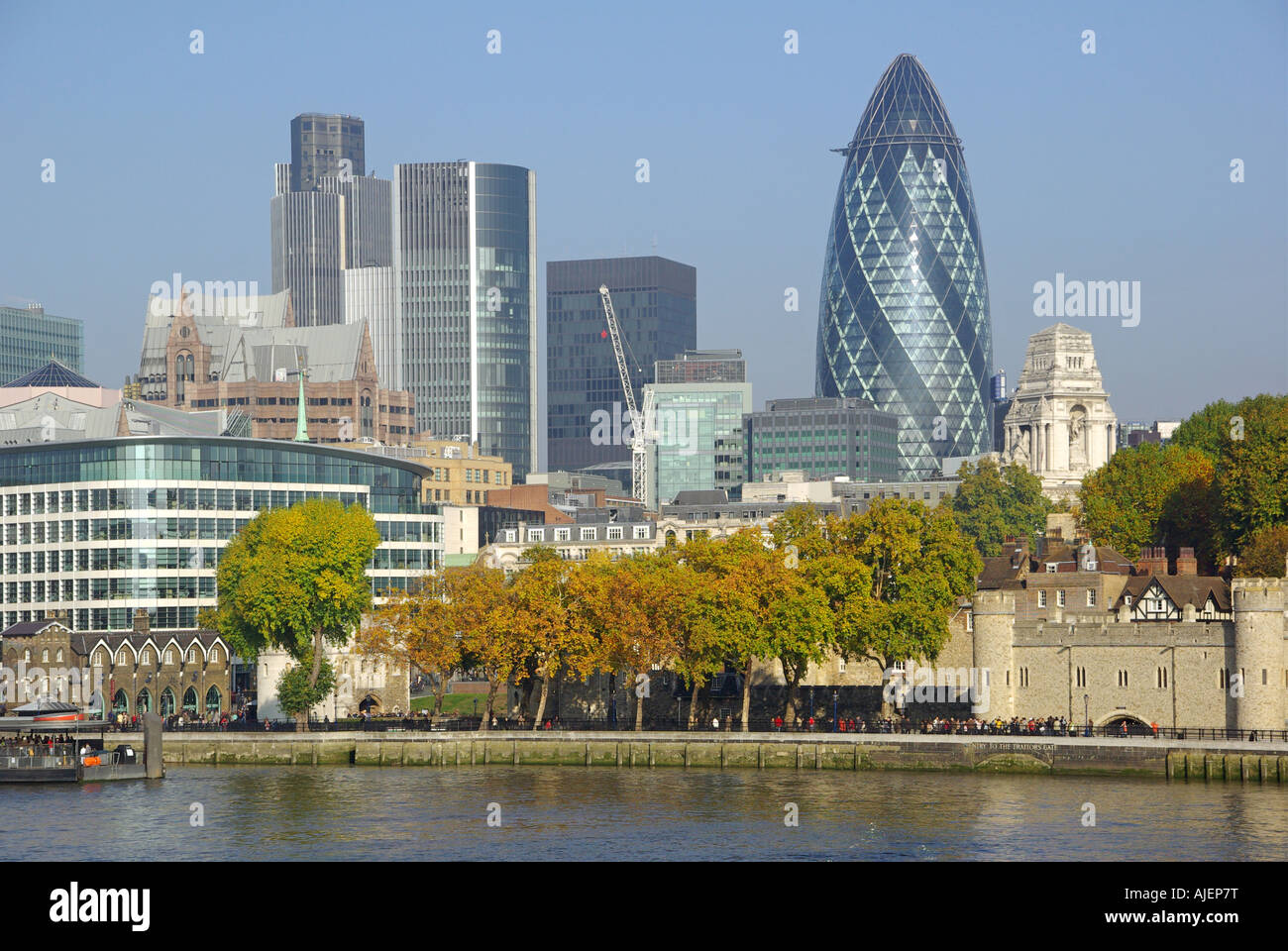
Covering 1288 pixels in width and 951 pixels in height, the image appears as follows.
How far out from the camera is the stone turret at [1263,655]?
92.6 meters

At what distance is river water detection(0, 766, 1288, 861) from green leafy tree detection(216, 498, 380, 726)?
21443mm

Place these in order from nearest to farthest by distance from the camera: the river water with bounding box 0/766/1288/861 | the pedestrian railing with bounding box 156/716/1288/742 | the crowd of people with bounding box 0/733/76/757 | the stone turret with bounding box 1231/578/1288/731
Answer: the river water with bounding box 0/766/1288/861 < the stone turret with bounding box 1231/578/1288/731 < the pedestrian railing with bounding box 156/716/1288/742 < the crowd of people with bounding box 0/733/76/757

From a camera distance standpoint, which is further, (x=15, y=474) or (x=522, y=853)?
(x=15, y=474)

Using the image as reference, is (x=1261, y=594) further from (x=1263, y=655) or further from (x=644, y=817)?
(x=644, y=817)

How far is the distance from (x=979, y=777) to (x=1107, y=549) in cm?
3395

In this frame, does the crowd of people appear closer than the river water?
No

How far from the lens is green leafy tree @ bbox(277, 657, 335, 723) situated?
11450 centimetres

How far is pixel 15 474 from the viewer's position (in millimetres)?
139875

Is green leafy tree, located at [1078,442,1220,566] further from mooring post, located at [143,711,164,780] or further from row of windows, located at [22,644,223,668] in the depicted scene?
mooring post, located at [143,711,164,780]

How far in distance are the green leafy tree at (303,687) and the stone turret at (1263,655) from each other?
53216 mm

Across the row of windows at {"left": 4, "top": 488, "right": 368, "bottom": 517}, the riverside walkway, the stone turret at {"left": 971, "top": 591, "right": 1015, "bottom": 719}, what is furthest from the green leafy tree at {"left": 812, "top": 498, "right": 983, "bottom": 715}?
the row of windows at {"left": 4, "top": 488, "right": 368, "bottom": 517}

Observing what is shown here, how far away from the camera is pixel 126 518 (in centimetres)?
13588
